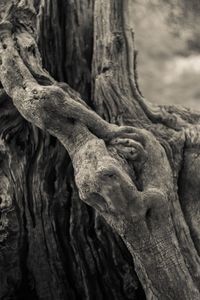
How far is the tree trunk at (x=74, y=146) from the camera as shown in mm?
3387

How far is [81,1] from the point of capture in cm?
457

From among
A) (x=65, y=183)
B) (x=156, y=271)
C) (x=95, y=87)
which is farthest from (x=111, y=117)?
(x=156, y=271)

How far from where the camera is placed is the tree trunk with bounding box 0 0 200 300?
339 cm

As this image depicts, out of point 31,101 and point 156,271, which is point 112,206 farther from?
point 31,101

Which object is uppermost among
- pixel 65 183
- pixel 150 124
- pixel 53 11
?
pixel 53 11

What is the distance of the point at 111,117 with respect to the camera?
13.4 feet

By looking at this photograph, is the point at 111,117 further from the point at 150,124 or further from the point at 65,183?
the point at 65,183

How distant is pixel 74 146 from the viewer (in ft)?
10.9

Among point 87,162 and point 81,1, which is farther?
point 81,1

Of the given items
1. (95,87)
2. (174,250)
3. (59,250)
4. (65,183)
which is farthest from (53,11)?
(174,250)

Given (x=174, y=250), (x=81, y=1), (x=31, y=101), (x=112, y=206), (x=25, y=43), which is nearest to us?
(x=112, y=206)

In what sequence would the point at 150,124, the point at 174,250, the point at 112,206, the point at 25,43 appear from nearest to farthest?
the point at 112,206, the point at 174,250, the point at 25,43, the point at 150,124

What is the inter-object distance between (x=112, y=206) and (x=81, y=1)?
241 centimetres

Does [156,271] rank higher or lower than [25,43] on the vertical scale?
lower
